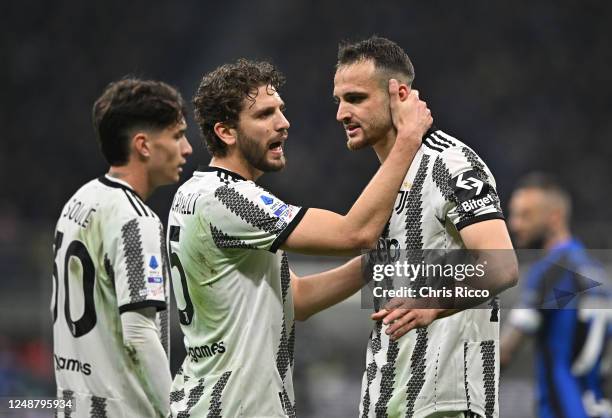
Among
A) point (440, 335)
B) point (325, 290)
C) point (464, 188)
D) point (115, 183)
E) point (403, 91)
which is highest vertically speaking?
point (403, 91)

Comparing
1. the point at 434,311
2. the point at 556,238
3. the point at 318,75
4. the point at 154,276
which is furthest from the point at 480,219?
the point at 318,75

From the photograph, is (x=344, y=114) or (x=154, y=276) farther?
(x=154, y=276)

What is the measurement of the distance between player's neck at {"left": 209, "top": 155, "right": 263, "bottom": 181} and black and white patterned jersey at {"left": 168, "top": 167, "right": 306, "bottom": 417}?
0.05m

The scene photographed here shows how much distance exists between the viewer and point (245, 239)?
3994mm

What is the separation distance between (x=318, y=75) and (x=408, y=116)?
1445cm

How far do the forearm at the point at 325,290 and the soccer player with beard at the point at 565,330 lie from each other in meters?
2.14

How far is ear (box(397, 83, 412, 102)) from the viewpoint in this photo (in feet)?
13.7

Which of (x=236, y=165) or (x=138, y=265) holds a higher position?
(x=236, y=165)

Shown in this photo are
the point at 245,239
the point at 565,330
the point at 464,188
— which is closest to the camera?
the point at 464,188

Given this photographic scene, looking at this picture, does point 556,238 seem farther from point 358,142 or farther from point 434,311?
point 434,311

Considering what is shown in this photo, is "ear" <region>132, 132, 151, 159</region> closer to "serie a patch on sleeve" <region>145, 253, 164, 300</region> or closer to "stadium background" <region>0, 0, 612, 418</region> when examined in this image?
"serie a patch on sleeve" <region>145, 253, 164, 300</region>

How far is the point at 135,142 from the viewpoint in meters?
4.68

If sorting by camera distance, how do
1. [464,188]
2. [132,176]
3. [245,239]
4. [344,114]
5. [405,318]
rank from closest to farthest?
[405,318] → [464,188] → [245,239] → [344,114] → [132,176]

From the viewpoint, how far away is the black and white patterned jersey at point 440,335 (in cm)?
391
